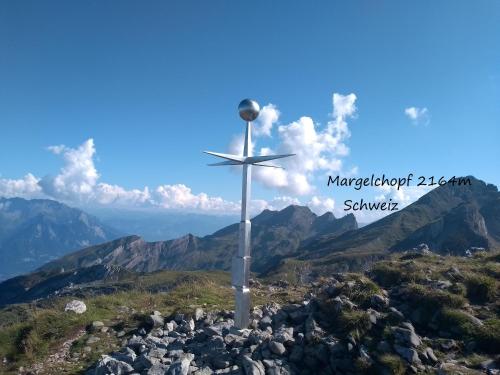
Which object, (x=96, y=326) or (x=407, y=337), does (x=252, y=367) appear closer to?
(x=407, y=337)

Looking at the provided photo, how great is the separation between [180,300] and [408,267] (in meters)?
11.9

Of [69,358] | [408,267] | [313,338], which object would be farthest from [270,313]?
[69,358]

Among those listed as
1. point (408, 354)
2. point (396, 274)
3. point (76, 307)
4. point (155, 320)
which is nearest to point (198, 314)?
point (155, 320)

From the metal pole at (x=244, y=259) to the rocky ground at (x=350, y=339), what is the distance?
714 millimetres

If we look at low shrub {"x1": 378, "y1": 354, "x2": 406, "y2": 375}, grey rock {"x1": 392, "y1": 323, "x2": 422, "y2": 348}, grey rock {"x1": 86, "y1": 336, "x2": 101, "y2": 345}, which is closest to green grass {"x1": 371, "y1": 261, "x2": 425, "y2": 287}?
grey rock {"x1": 392, "y1": 323, "x2": 422, "y2": 348}

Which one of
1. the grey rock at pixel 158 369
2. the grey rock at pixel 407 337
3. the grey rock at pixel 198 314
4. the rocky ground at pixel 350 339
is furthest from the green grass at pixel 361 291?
the grey rock at pixel 158 369

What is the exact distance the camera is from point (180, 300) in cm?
2319

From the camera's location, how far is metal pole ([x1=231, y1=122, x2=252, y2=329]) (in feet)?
54.8

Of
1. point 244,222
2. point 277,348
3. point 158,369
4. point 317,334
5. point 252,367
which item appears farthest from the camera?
point 244,222

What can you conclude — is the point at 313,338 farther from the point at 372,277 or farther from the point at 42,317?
the point at 42,317

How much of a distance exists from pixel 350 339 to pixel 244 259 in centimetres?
553

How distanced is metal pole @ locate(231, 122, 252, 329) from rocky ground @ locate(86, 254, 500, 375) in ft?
2.34

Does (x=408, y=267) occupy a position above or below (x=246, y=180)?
below

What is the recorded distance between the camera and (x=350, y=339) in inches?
524
